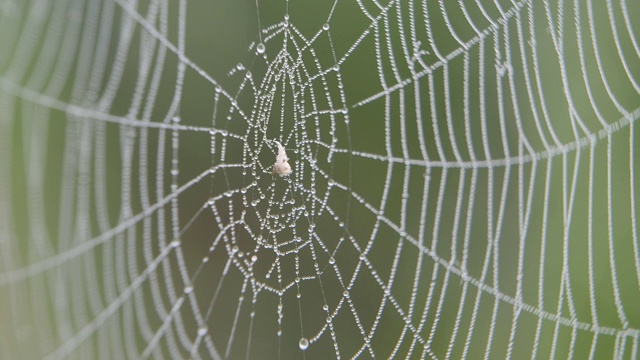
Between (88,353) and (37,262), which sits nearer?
(37,262)

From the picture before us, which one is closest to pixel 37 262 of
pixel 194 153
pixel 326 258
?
pixel 194 153

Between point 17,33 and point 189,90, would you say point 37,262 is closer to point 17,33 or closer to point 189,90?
point 17,33

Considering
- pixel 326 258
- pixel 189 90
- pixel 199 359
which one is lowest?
pixel 199 359

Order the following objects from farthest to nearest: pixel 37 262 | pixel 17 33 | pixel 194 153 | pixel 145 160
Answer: pixel 194 153, pixel 145 160, pixel 37 262, pixel 17 33

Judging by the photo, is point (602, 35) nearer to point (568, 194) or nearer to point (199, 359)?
point (568, 194)

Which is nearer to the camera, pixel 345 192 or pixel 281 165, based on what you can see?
pixel 281 165

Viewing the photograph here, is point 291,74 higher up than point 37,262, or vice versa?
point 291,74

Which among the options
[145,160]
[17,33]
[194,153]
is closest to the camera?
[17,33]
